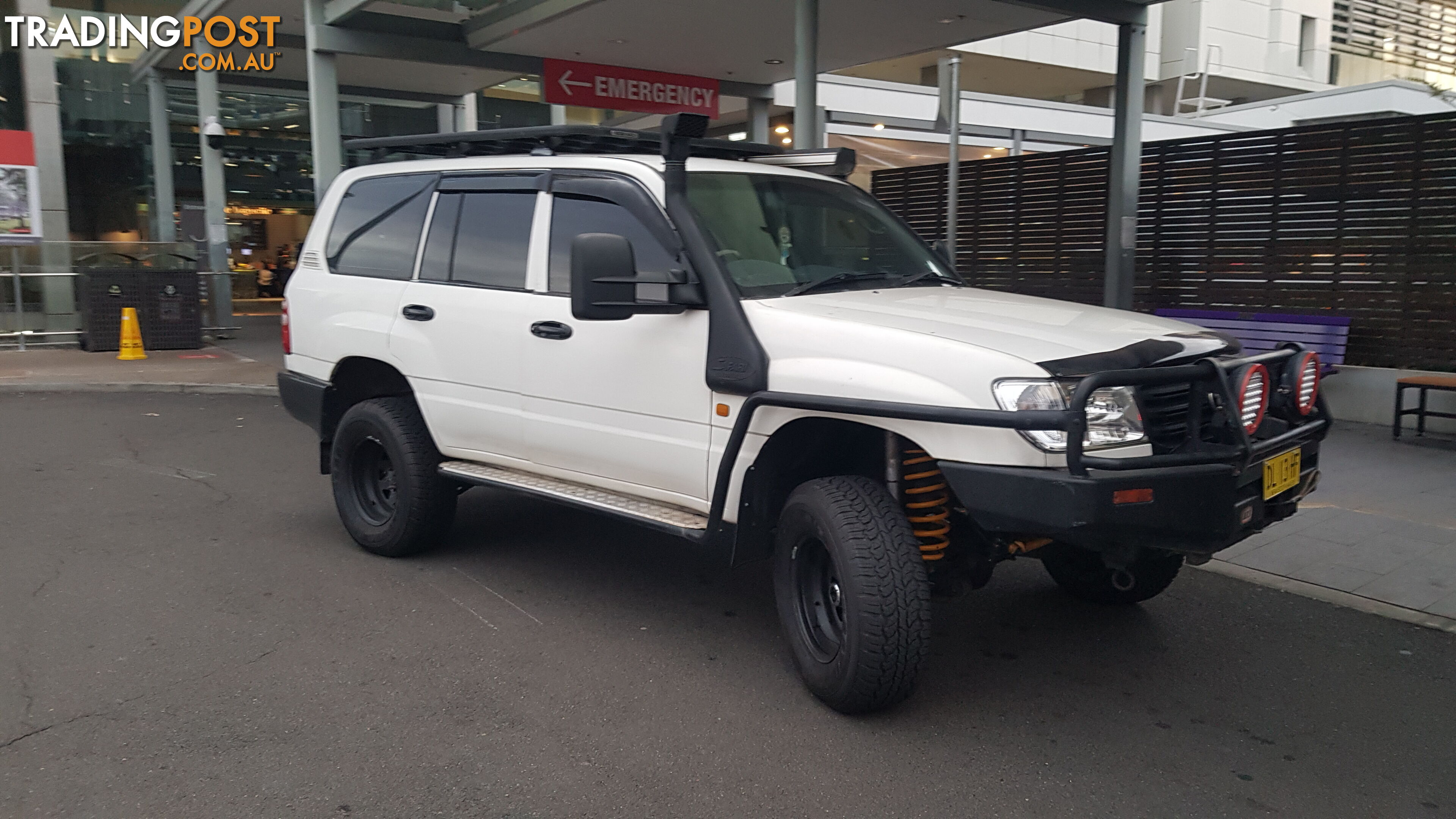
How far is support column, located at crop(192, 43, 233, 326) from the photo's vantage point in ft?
54.5

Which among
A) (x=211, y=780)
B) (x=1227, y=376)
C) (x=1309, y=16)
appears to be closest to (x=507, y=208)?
(x=211, y=780)

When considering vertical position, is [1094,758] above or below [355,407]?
below

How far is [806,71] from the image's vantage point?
9.44 metres

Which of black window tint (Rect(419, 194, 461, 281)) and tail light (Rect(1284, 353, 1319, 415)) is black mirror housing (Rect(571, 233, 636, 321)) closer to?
black window tint (Rect(419, 194, 461, 281))


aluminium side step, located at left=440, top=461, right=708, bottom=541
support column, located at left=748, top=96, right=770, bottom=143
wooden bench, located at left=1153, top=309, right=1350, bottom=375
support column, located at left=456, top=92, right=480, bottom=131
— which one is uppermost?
support column, located at left=456, top=92, right=480, bottom=131

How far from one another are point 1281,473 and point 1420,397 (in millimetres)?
5935

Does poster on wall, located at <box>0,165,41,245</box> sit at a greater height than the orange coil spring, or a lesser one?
greater

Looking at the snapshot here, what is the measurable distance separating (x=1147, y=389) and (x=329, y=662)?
3.30 m

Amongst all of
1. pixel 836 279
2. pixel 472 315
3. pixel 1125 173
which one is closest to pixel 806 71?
pixel 1125 173

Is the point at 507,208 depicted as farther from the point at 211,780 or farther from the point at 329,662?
the point at 211,780

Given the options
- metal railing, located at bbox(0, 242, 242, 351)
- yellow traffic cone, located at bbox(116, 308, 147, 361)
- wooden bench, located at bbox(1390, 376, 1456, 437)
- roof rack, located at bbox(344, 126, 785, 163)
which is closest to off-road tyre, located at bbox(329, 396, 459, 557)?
roof rack, located at bbox(344, 126, 785, 163)

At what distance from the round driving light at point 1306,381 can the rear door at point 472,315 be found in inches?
124

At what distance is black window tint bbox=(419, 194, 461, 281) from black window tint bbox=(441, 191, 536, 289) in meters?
0.04

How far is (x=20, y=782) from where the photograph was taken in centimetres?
347
